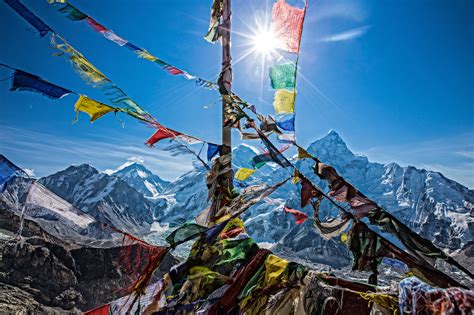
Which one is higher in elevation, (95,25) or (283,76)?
(95,25)

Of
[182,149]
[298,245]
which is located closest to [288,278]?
[182,149]

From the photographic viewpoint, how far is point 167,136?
5.04 m

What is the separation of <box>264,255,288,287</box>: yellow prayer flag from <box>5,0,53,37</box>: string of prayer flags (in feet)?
12.4

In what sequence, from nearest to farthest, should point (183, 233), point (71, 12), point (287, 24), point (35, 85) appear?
point (183, 233) → point (35, 85) → point (287, 24) → point (71, 12)

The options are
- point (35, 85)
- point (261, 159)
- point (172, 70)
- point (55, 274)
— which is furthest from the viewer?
point (55, 274)

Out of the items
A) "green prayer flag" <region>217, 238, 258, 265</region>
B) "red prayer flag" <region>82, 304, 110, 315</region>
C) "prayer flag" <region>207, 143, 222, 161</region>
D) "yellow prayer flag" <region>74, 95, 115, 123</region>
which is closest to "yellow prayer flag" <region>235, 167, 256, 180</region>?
"prayer flag" <region>207, 143, 222, 161</region>

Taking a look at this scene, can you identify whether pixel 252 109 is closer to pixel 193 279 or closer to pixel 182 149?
pixel 182 149

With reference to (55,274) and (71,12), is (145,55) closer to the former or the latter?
(71,12)

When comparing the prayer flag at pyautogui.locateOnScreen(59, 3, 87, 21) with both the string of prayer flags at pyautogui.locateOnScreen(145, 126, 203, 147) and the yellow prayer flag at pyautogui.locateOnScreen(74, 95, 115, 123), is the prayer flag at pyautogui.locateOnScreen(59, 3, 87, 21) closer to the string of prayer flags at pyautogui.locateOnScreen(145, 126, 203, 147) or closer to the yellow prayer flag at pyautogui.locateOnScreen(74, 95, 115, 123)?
the yellow prayer flag at pyautogui.locateOnScreen(74, 95, 115, 123)

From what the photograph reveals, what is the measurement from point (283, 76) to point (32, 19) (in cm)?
318

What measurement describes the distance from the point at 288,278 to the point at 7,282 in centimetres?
5827

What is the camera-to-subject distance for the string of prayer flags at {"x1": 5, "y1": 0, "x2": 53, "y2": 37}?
411 cm

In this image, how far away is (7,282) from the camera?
4834 cm

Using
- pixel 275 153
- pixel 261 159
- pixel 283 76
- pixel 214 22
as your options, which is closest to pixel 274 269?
pixel 275 153
